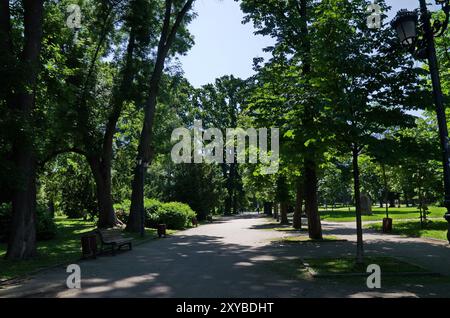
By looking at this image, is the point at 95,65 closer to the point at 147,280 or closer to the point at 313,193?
the point at 313,193

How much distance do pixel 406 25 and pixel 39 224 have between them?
65.8 feet

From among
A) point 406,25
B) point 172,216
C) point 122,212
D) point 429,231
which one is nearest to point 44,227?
point 172,216

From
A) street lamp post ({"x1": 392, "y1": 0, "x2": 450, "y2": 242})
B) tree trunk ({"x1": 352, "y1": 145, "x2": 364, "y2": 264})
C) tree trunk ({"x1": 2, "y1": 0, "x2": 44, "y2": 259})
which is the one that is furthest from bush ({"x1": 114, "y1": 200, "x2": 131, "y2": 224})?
street lamp post ({"x1": 392, "y1": 0, "x2": 450, "y2": 242})

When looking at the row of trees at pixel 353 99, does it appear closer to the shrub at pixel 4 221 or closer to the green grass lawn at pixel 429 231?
the green grass lawn at pixel 429 231

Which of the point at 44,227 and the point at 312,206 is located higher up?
the point at 312,206

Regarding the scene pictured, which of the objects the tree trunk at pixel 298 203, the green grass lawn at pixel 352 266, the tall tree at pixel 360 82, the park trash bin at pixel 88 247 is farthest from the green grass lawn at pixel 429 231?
the park trash bin at pixel 88 247

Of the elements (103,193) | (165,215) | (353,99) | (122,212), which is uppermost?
(353,99)

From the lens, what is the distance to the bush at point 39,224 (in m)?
20.5

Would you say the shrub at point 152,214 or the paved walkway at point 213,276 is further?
the shrub at point 152,214

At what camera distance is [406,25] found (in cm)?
766

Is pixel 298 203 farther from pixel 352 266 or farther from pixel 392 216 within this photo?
pixel 392 216

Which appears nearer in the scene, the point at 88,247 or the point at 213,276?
the point at 213,276

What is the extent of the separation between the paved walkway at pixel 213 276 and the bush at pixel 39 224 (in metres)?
7.81

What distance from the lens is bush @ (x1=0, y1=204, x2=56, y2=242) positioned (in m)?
20.5
